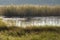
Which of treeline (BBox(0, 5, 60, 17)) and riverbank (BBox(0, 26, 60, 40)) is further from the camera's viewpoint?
treeline (BBox(0, 5, 60, 17))

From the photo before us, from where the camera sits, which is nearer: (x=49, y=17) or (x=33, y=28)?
(x=33, y=28)

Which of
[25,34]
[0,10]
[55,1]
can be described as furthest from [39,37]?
[55,1]

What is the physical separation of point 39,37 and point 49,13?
5.31 meters

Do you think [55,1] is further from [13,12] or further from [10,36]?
[10,36]

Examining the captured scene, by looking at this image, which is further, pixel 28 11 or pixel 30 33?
pixel 28 11

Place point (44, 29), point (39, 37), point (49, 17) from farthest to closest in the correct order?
point (49, 17)
point (44, 29)
point (39, 37)

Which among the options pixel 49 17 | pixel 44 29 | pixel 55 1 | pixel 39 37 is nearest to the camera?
pixel 39 37

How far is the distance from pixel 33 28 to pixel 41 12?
12.5ft

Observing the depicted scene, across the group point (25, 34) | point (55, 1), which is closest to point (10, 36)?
point (25, 34)

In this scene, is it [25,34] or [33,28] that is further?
[33,28]

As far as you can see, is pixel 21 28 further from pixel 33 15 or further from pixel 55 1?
pixel 55 1

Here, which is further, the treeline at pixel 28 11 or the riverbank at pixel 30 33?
the treeline at pixel 28 11

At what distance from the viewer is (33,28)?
1173 centimetres

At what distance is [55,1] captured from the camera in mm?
19984
